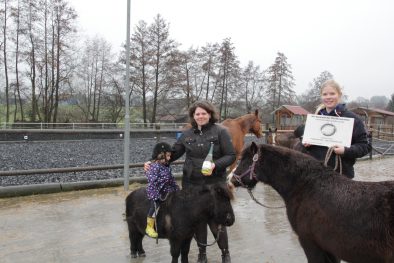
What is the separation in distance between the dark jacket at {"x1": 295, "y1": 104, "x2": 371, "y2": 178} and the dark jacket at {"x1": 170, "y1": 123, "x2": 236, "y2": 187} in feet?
Result: 2.83

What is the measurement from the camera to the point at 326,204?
278 centimetres

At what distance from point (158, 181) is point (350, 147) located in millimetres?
1862

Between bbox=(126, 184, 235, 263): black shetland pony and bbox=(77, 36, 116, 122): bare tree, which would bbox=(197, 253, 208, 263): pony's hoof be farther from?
bbox=(77, 36, 116, 122): bare tree

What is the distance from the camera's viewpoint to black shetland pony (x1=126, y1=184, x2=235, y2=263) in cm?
352

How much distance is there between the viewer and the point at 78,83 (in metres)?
42.1

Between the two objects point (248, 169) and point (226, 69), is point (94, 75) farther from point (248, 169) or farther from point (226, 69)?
point (248, 169)

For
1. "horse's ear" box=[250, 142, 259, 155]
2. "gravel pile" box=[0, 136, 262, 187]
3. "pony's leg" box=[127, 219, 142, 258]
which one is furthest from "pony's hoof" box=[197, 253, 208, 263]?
"gravel pile" box=[0, 136, 262, 187]

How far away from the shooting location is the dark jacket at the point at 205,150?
386cm

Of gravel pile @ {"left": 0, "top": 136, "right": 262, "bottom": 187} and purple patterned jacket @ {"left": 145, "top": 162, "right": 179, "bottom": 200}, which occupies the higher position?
purple patterned jacket @ {"left": 145, "top": 162, "right": 179, "bottom": 200}

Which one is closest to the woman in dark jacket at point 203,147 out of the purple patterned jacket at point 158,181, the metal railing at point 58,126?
the purple patterned jacket at point 158,181

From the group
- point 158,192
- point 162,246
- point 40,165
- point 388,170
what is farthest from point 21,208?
point 388,170

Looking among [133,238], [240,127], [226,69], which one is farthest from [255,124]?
[226,69]

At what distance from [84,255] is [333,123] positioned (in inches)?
124

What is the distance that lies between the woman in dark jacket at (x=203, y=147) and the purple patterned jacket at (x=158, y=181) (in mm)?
191
